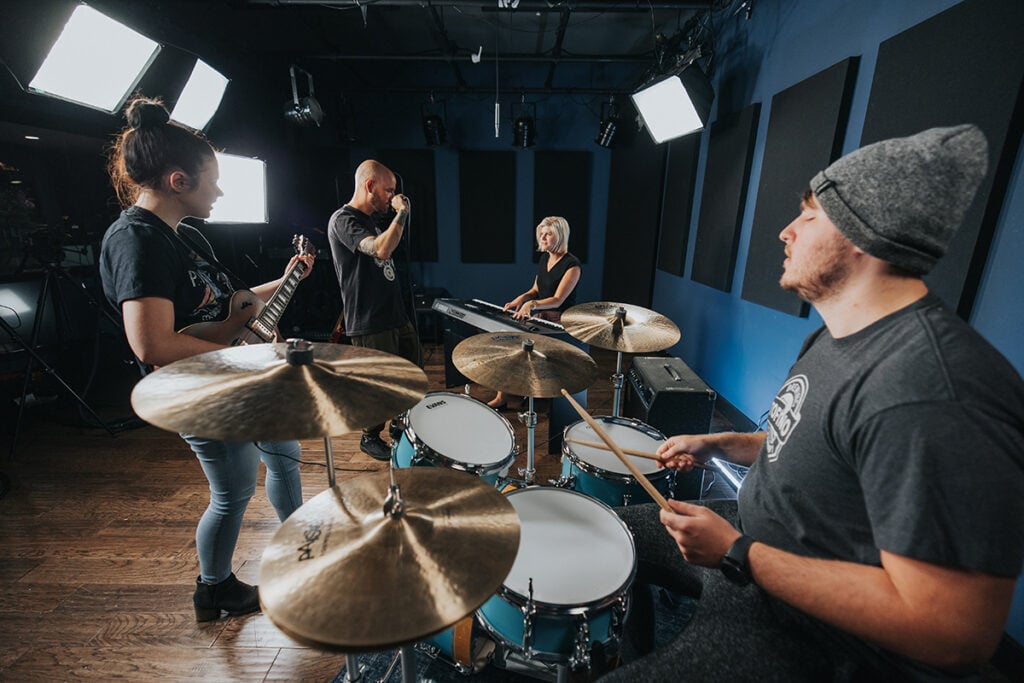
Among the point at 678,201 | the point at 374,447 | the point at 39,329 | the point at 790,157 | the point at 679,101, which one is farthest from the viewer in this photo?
the point at 678,201

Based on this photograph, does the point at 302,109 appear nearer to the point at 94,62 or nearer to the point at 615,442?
the point at 94,62

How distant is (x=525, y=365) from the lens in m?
1.50

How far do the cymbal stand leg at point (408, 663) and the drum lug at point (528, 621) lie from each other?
9.6 inches

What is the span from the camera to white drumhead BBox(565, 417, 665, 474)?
1.48 meters

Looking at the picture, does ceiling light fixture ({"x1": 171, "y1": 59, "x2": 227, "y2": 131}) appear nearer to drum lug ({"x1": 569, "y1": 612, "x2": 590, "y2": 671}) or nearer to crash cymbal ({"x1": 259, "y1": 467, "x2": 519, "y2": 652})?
crash cymbal ({"x1": 259, "y1": 467, "x2": 519, "y2": 652})

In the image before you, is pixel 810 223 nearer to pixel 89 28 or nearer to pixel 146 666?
pixel 146 666

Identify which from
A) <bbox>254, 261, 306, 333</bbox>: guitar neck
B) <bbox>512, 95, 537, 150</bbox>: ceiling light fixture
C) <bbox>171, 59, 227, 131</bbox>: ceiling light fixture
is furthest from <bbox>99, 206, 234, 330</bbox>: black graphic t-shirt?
<bbox>512, 95, 537, 150</bbox>: ceiling light fixture

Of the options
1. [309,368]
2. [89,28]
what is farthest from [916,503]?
[89,28]

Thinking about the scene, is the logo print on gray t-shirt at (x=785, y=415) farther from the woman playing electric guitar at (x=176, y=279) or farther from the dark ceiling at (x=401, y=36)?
the dark ceiling at (x=401, y=36)

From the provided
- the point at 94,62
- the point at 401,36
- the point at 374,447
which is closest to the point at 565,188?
the point at 401,36

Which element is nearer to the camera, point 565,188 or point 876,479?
point 876,479

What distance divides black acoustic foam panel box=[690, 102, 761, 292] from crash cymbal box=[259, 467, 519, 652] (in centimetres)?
302

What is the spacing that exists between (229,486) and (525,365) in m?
1.06

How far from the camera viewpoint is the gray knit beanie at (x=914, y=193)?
704 millimetres
